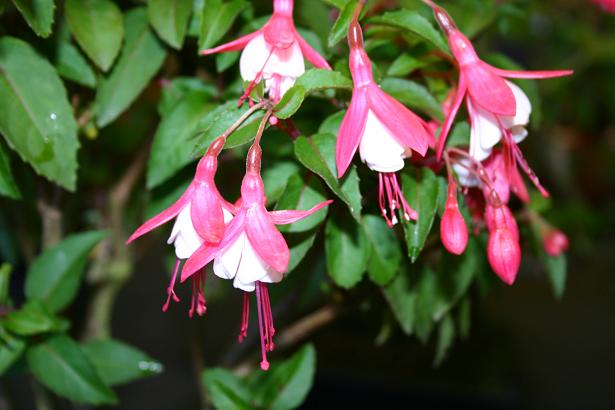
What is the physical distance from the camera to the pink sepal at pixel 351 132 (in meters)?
0.42

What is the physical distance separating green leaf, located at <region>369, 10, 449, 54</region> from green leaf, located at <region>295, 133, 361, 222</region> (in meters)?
0.09

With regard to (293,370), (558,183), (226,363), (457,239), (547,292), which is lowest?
(547,292)

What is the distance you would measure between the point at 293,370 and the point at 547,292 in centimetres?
159

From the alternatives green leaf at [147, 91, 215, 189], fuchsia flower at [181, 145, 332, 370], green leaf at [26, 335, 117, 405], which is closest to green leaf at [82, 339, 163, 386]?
green leaf at [26, 335, 117, 405]

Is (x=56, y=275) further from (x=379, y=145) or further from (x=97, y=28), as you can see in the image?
(x=379, y=145)

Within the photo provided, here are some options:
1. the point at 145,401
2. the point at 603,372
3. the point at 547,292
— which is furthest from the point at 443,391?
the point at 547,292

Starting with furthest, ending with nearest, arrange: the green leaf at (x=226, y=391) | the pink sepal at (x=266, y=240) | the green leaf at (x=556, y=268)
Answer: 1. the green leaf at (x=556, y=268)
2. the green leaf at (x=226, y=391)
3. the pink sepal at (x=266, y=240)

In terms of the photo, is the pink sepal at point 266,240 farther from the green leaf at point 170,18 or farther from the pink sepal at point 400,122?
the green leaf at point 170,18

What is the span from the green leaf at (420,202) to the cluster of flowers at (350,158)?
0.4 inches

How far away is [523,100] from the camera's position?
0.47m

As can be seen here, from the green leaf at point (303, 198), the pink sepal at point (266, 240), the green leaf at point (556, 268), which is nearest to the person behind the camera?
the pink sepal at point (266, 240)

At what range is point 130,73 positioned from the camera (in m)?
0.60

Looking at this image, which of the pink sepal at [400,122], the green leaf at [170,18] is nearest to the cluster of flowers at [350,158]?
the pink sepal at [400,122]

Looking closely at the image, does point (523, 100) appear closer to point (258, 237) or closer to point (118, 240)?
point (258, 237)
